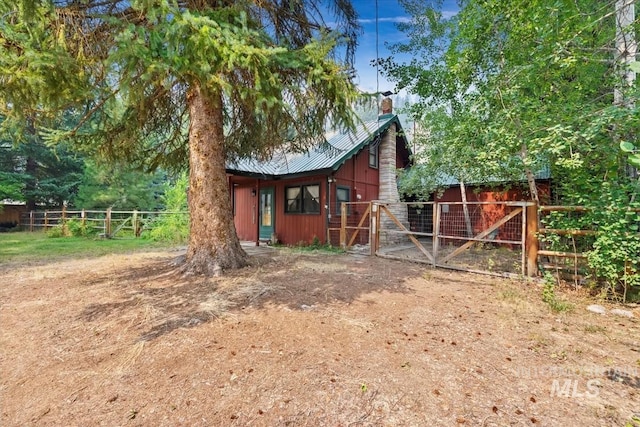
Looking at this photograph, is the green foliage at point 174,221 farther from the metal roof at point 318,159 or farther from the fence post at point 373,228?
the fence post at point 373,228

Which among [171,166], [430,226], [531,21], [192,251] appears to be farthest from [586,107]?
[430,226]

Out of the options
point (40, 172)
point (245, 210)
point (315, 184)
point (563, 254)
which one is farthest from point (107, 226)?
point (563, 254)

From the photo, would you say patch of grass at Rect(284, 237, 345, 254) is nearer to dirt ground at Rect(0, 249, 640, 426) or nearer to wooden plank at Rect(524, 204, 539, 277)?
dirt ground at Rect(0, 249, 640, 426)

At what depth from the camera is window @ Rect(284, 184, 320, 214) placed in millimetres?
10609

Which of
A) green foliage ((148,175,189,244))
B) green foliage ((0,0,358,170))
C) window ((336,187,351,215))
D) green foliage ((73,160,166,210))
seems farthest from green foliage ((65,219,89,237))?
window ((336,187,351,215))

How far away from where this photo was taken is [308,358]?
108 inches

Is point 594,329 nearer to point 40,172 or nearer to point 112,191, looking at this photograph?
point 112,191

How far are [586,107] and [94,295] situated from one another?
25.9ft

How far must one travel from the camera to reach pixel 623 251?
4.11 m

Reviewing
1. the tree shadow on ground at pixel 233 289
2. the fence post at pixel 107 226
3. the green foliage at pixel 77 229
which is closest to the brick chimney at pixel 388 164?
the tree shadow on ground at pixel 233 289

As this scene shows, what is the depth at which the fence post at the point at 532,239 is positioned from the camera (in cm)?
546

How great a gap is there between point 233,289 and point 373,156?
30.4ft

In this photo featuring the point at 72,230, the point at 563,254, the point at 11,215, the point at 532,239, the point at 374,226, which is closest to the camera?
the point at 563,254

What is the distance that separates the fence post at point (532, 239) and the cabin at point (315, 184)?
4815mm
